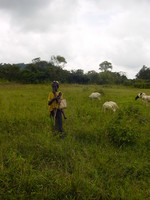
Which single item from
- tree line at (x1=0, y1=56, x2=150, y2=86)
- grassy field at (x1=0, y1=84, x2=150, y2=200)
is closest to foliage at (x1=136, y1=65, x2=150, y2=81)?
tree line at (x1=0, y1=56, x2=150, y2=86)

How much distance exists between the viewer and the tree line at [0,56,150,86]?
30219 mm

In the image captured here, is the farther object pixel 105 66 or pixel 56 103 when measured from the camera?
pixel 105 66

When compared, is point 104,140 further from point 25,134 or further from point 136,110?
point 136,110

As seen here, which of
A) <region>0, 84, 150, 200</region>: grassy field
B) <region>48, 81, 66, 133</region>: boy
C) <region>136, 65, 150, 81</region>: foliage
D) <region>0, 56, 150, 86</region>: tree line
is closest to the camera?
<region>0, 84, 150, 200</region>: grassy field

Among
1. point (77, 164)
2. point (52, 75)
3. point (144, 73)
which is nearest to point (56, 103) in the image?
point (77, 164)

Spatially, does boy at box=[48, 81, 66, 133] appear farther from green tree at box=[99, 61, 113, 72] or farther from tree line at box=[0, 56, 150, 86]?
green tree at box=[99, 61, 113, 72]

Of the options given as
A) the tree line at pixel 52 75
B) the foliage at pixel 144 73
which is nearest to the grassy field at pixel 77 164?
the tree line at pixel 52 75

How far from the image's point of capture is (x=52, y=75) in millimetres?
31594

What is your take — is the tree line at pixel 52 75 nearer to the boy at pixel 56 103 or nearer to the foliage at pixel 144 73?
the foliage at pixel 144 73

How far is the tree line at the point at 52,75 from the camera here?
30.2 metres

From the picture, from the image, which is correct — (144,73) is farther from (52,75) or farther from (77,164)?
(77,164)

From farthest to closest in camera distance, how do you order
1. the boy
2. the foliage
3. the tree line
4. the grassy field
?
the foliage, the tree line, the boy, the grassy field

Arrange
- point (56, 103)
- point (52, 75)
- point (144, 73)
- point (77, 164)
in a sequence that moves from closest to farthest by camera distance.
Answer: point (77, 164) < point (56, 103) < point (52, 75) < point (144, 73)

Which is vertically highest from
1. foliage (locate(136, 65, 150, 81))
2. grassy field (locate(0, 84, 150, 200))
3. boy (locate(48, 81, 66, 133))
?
foliage (locate(136, 65, 150, 81))
